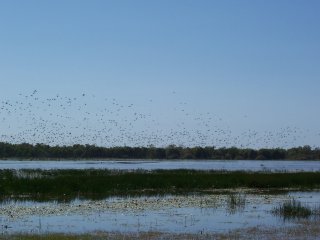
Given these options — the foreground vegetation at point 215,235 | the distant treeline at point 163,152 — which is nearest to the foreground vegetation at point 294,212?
the foreground vegetation at point 215,235

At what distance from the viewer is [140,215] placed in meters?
24.0

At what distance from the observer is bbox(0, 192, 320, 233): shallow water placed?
20.5 metres

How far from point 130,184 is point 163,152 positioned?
129 m

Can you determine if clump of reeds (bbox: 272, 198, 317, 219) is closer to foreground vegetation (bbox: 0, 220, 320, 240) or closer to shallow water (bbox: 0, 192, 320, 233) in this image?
shallow water (bbox: 0, 192, 320, 233)

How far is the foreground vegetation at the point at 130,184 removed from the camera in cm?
3209

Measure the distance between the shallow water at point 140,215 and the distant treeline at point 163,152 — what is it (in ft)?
432

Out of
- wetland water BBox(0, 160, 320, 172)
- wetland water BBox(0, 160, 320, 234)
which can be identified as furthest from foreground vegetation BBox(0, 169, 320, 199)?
wetland water BBox(0, 160, 320, 172)

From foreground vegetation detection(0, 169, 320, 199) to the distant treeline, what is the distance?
389 feet

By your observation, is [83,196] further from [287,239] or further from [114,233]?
[287,239]

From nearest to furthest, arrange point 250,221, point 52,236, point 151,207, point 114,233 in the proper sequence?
1. point 52,236
2. point 114,233
3. point 250,221
4. point 151,207

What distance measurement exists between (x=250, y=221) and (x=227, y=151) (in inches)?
5676

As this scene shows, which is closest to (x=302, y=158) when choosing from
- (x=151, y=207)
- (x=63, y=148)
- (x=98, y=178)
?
(x=63, y=148)

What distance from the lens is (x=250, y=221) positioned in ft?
74.0

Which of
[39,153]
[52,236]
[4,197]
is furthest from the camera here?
[39,153]
